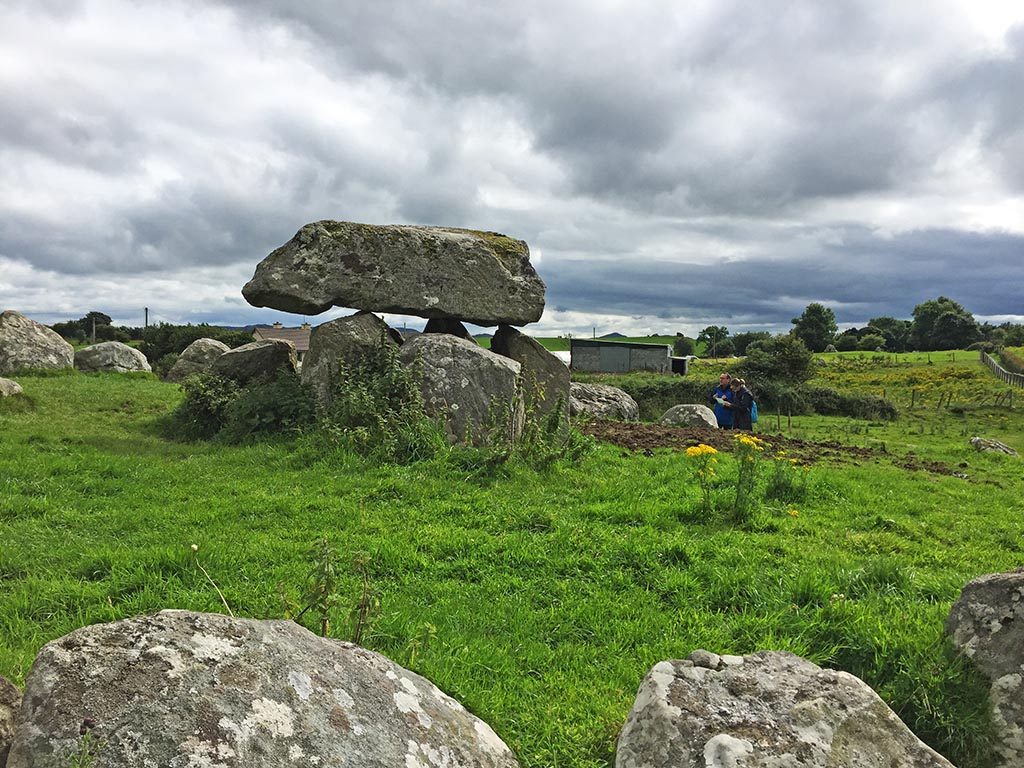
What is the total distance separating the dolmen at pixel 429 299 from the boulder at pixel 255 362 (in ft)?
6.11

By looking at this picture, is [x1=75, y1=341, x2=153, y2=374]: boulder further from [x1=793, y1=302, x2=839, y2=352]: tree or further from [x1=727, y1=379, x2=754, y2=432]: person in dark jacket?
[x1=793, y1=302, x2=839, y2=352]: tree

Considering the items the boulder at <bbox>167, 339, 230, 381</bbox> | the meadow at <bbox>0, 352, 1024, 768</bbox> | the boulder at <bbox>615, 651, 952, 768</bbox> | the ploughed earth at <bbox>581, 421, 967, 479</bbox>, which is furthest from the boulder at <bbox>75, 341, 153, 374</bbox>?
the boulder at <bbox>615, 651, 952, 768</bbox>

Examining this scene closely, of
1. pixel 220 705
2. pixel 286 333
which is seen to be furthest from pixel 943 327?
pixel 220 705

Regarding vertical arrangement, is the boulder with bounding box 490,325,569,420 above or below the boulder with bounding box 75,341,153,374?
above

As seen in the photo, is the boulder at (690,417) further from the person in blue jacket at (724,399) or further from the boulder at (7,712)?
the boulder at (7,712)

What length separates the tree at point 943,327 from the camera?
84.8m

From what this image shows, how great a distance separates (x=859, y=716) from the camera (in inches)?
121

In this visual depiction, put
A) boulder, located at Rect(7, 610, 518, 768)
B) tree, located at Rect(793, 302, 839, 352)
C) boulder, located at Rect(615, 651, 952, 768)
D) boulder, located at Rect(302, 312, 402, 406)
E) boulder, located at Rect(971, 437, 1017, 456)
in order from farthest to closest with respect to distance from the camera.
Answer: tree, located at Rect(793, 302, 839, 352)
boulder, located at Rect(971, 437, 1017, 456)
boulder, located at Rect(302, 312, 402, 406)
boulder, located at Rect(615, 651, 952, 768)
boulder, located at Rect(7, 610, 518, 768)

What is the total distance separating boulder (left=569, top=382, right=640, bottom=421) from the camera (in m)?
22.0

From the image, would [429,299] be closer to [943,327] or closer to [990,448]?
[990,448]

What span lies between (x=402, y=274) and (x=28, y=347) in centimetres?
1849

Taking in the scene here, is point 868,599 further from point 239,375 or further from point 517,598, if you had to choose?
point 239,375

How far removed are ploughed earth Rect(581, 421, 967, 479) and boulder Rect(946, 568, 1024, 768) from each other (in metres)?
8.29

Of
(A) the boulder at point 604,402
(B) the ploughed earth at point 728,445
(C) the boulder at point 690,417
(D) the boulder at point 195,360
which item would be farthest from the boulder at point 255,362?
(C) the boulder at point 690,417
